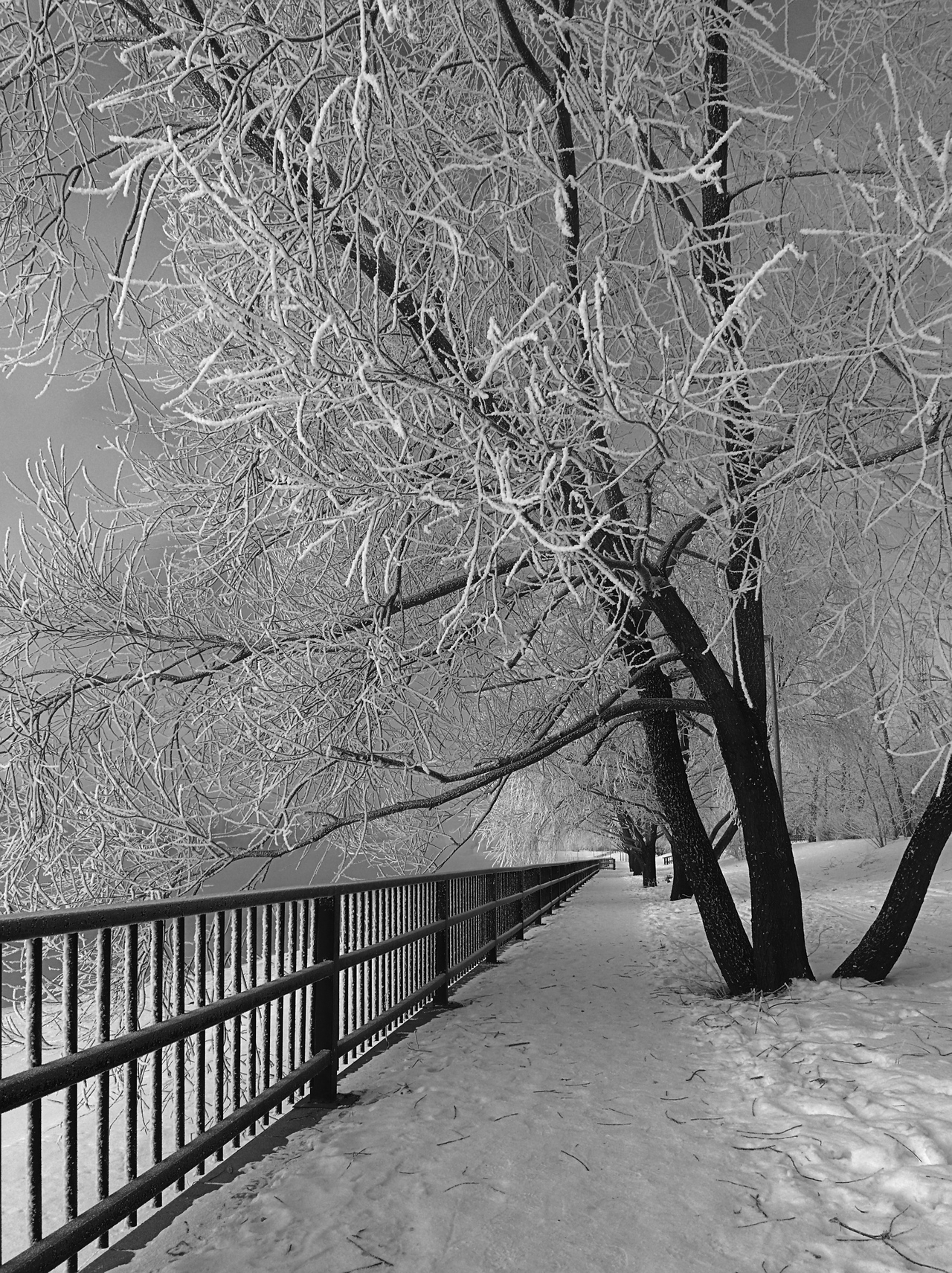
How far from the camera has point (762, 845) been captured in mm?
6797

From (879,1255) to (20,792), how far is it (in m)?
5.56

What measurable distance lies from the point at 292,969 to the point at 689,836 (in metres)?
4.38

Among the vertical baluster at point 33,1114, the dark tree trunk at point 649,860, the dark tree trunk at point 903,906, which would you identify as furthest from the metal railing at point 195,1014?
the dark tree trunk at point 649,860

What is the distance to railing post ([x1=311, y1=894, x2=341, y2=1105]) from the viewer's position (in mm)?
4215

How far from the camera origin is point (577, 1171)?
11.0ft

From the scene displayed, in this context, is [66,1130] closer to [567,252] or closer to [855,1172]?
[855,1172]

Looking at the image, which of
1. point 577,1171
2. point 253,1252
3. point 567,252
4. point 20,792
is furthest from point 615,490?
point 20,792

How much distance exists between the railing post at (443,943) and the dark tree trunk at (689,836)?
2025 mm

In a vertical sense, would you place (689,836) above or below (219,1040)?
above

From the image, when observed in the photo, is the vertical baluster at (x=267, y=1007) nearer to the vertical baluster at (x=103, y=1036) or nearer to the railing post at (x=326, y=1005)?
the railing post at (x=326, y=1005)

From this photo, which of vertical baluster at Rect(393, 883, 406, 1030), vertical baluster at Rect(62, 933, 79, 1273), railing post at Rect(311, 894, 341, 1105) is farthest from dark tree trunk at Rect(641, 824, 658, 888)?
vertical baluster at Rect(62, 933, 79, 1273)

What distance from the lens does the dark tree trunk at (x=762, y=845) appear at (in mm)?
6703

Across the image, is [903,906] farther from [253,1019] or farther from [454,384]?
[454,384]

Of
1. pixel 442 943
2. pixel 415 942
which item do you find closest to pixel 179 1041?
pixel 415 942
